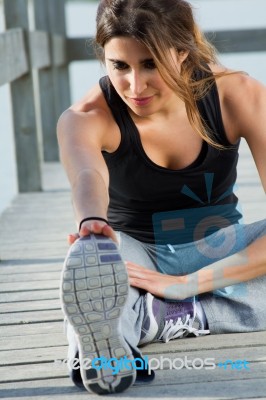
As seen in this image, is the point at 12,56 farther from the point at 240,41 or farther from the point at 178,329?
the point at 178,329

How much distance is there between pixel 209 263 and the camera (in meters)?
2.61

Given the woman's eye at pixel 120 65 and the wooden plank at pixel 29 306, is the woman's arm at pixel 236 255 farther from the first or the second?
A: the wooden plank at pixel 29 306

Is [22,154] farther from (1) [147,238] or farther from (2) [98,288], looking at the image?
(2) [98,288]

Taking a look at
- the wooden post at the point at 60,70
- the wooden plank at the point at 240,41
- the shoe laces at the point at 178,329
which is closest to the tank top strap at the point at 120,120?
the shoe laces at the point at 178,329

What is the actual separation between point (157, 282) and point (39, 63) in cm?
289

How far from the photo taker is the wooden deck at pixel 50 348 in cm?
209

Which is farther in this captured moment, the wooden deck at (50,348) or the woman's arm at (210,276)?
the woman's arm at (210,276)

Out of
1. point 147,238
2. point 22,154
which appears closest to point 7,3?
point 22,154

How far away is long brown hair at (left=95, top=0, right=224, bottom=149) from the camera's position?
7.27ft

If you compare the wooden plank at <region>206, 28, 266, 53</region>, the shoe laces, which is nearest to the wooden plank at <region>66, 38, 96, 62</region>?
the wooden plank at <region>206, 28, 266, 53</region>

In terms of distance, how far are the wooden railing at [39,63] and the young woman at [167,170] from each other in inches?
54.1

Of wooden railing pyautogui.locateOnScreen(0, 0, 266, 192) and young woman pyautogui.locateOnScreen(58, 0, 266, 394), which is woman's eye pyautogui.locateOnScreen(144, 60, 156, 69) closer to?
young woman pyautogui.locateOnScreen(58, 0, 266, 394)

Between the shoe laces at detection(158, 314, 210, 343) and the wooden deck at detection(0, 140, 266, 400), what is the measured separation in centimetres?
2

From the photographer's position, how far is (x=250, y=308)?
2.49 meters
